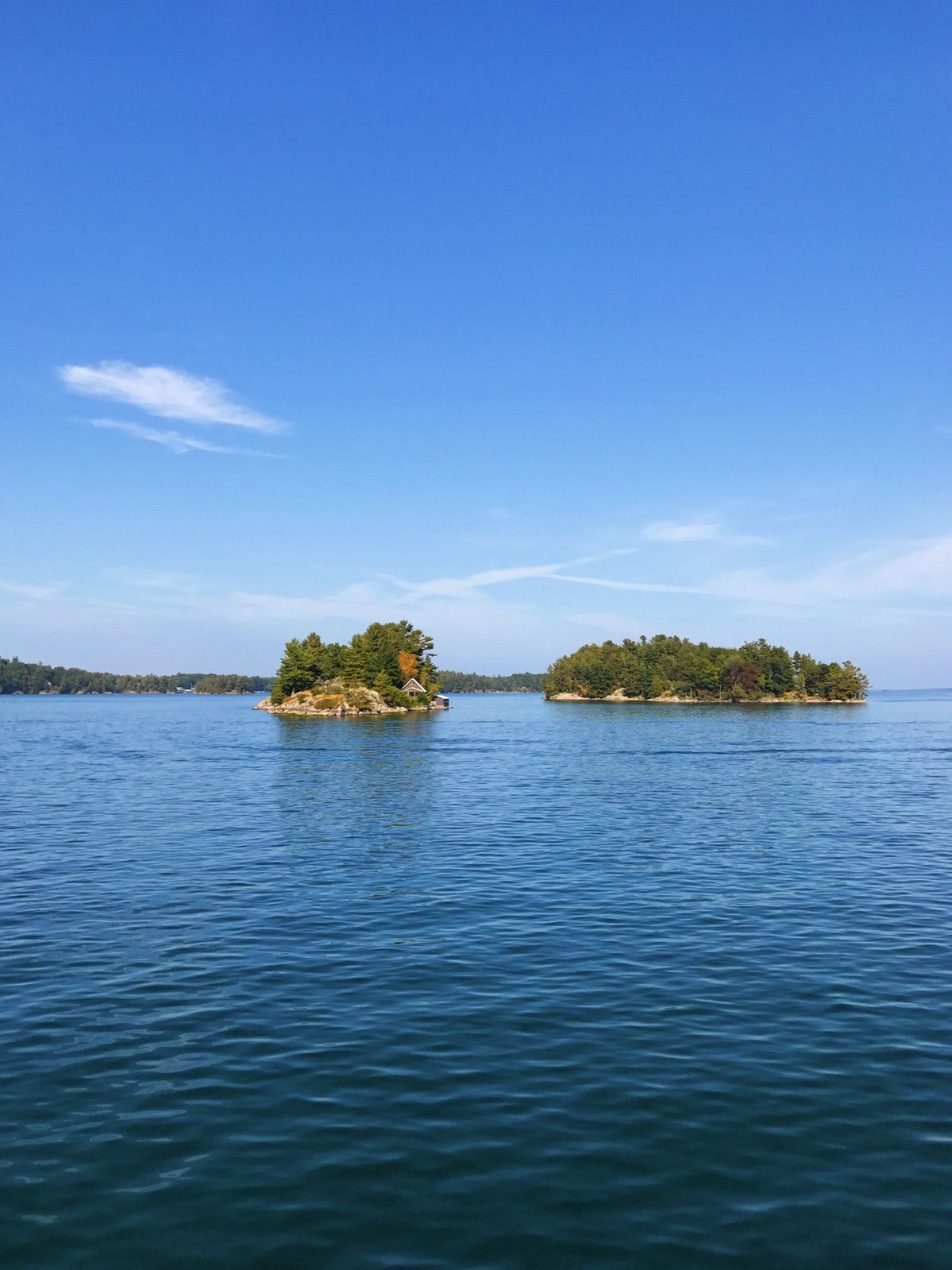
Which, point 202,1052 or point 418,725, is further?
point 418,725

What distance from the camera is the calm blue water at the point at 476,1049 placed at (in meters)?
10.6

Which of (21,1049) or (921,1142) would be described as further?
(21,1049)

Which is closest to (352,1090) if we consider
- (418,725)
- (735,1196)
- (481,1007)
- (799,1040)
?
(481,1007)

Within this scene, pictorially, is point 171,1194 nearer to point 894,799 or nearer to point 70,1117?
point 70,1117

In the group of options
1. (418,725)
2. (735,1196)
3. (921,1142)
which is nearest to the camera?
(735,1196)

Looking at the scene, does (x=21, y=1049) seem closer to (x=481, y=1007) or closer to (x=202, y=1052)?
(x=202, y=1052)

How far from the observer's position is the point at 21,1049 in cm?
1588

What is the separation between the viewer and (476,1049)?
52.3ft

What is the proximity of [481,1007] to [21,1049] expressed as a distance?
8.51m

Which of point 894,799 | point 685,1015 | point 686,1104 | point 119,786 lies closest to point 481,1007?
point 685,1015

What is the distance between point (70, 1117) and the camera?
13250 mm

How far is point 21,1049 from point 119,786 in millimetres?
46944

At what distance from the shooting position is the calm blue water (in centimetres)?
1058

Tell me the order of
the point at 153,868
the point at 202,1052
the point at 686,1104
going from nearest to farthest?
the point at 686,1104
the point at 202,1052
the point at 153,868
